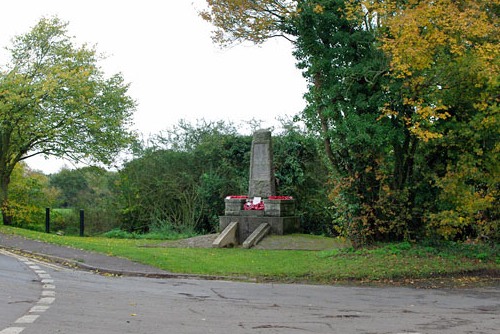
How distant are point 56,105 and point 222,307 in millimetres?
23890

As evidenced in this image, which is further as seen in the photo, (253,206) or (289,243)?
(253,206)

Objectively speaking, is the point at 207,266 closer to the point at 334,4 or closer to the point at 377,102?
the point at 377,102

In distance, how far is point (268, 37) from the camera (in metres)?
19.1

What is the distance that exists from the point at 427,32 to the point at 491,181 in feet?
15.1

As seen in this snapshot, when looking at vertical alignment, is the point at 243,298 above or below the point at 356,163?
below

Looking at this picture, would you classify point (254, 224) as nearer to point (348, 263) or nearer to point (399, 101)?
point (348, 263)

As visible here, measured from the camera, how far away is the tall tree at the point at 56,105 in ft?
99.8

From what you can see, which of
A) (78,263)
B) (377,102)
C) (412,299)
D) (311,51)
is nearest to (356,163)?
(377,102)

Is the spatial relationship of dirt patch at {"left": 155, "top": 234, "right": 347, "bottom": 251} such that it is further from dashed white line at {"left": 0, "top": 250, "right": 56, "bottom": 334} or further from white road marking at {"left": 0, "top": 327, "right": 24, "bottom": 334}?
white road marking at {"left": 0, "top": 327, "right": 24, "bottom": 334}

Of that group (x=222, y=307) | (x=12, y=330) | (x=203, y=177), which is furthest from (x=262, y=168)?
(x=12, y=330)

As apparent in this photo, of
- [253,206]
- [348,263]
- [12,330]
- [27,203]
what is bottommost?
[12,330]

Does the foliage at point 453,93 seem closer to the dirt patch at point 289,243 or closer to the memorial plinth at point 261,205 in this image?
the dirt patch at point 289,243

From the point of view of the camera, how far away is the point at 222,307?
423 inches

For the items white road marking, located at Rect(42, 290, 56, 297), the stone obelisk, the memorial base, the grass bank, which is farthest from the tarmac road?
the stone obelisk
